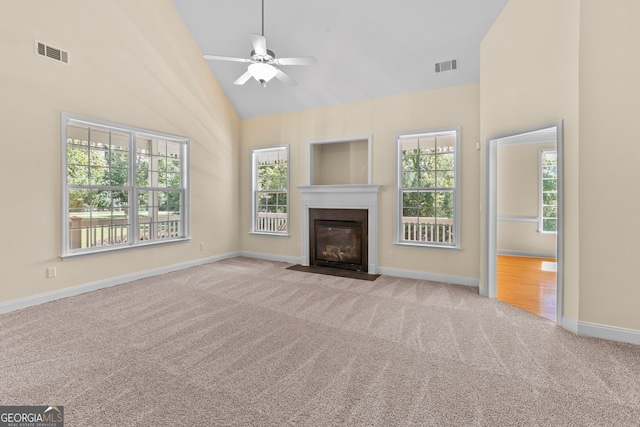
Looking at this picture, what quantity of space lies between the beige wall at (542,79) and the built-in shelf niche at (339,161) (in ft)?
7.50

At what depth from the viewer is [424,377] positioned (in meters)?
2.16

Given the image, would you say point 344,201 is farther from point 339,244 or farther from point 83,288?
point 83,288

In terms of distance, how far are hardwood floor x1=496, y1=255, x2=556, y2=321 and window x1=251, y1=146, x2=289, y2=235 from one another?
415cm

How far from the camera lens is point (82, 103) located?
4.05 metres

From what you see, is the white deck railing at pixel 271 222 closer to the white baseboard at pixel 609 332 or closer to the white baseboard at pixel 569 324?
the white baseboard at pixel 569 324

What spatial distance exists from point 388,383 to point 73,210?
4830 millimetres

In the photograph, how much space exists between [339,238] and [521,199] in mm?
4713

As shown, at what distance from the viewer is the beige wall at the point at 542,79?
2872 mm

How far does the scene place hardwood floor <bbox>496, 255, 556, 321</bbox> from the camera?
366 centimetres

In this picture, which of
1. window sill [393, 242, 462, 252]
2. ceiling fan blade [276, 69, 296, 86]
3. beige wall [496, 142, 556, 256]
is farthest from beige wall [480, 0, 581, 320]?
beige wall [496, 142, 556, 256]

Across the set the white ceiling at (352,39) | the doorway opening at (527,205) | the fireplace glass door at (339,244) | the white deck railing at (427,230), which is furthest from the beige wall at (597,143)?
the fireplace glass door at (339,244)

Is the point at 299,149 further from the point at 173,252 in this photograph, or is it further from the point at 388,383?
the point at 388,383

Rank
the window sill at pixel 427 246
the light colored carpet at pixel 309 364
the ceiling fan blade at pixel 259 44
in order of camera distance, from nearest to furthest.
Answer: the light colored carpet at pixel 309 364, the ceiling fan blade at pixel 259 44, the window sill at pixel 427 246

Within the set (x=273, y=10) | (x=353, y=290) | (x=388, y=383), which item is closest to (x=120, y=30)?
(x=273, y=10)
